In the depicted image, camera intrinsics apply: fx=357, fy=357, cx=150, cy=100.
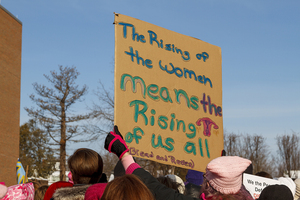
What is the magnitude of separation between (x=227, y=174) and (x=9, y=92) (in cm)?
2715

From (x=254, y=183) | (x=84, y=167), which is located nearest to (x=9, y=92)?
(x=254, y=183)

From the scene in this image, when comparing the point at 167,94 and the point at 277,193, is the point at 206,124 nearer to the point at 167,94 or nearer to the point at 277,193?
the point at 167,94

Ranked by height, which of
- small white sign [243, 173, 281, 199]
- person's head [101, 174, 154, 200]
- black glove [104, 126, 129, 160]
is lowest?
small white sign [243, 173, 281, 199]

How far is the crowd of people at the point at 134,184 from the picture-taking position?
1706mm

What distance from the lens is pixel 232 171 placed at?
2145 millimetres

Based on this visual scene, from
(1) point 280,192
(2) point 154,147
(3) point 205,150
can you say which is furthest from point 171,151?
(1) point 280,192

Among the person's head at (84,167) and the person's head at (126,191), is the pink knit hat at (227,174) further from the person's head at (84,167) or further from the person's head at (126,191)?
the person's head at (84,167)

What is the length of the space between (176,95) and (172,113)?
239 mm

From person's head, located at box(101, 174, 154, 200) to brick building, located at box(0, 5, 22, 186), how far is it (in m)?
25.9

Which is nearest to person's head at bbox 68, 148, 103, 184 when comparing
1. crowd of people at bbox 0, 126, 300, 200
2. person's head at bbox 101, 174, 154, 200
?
crowd of people at bbox 0, 126, 300, 200

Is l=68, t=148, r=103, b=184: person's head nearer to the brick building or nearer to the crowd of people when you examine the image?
the crowd of people

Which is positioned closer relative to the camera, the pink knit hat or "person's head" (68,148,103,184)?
the pink knit hat

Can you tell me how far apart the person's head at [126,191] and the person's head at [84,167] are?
125 centimetres

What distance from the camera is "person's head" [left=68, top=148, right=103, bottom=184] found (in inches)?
115
